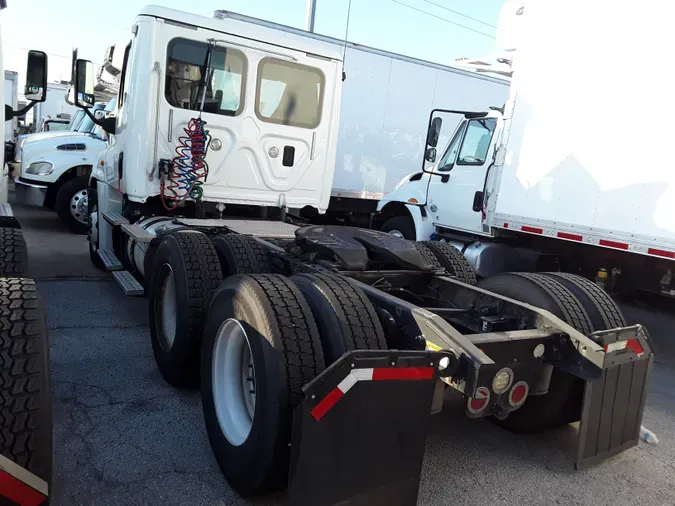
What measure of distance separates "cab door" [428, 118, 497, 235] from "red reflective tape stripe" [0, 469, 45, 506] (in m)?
6.32

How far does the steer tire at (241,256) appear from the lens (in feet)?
12.8

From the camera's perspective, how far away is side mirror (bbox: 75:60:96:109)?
17.3 feet

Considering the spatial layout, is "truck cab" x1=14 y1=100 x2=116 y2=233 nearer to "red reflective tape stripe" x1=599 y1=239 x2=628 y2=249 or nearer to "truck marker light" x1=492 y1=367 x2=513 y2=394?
"red reflective tape stripe" x1=599 y1=239 x2=628 y2=249

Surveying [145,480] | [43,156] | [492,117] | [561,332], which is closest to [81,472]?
[145,480]

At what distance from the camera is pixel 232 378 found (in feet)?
9.77

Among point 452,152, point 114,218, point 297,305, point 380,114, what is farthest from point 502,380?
point 380,114

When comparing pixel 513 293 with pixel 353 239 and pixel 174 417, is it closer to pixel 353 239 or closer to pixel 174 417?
pixel 353 239

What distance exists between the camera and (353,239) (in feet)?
13.0

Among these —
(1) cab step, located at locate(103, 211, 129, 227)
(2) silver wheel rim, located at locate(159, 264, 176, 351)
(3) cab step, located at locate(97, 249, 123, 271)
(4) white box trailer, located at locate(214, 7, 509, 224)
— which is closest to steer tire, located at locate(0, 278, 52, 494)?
(2) silver wheel rim, located at locate(159, 264, 176, 351)

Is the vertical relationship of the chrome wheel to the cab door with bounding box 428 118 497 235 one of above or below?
below

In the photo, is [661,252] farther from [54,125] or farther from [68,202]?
[54,125]

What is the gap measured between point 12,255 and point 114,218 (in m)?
2.85

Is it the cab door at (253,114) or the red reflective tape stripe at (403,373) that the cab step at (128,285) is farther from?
the red reflective tape stripe at (403,373)

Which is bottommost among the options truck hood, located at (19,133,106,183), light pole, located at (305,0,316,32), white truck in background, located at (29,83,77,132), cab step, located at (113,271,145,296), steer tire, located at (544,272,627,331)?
cab step, located at (113,271,145,296)
